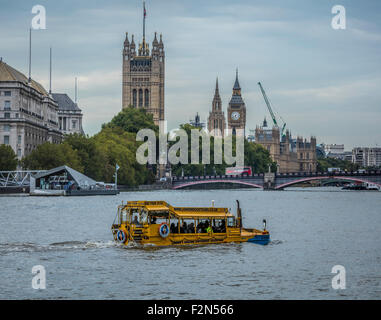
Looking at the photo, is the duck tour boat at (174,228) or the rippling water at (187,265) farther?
the duck tour boat at (174,228)

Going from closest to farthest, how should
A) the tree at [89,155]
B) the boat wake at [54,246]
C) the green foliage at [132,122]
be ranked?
1. the boat wake at [54,246]
2. the tree at [89,155]
3. the green foliage at [132,122]

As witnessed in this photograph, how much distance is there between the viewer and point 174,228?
161 ft

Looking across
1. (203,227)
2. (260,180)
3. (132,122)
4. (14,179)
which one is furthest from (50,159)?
(203,227)

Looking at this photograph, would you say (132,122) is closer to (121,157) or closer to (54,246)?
(121,157)

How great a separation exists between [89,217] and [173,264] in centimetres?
3501

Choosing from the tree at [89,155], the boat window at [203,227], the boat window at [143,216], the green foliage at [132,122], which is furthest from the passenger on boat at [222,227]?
the green foliage at [132,122]

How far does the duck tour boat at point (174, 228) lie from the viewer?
48156mm

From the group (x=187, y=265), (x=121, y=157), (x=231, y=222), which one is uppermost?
(x=121, y=157)

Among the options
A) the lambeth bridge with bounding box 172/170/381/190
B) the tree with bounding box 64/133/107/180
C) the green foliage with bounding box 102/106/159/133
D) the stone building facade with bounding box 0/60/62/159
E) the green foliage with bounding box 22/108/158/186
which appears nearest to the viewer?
the green foliage with bounding box 22/108/158/186

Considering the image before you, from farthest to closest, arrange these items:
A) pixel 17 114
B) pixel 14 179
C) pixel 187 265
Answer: pixel 17 114 < pixel 14 179 < pixel 187 265

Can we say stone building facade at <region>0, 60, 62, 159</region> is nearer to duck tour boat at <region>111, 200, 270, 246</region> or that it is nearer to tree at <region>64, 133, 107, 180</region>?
tree at <region>64, 133, 107, 180</region>

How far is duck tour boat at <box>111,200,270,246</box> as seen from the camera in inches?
1896

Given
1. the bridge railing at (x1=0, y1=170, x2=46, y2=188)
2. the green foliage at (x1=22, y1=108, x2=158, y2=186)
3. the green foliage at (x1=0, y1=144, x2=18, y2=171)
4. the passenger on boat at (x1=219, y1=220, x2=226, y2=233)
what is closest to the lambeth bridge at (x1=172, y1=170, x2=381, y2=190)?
the green foliage at (x1=22, y1=108, x2=158, y2=186)

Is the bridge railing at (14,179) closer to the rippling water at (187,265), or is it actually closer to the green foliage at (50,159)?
the green foliage at (50,159)
